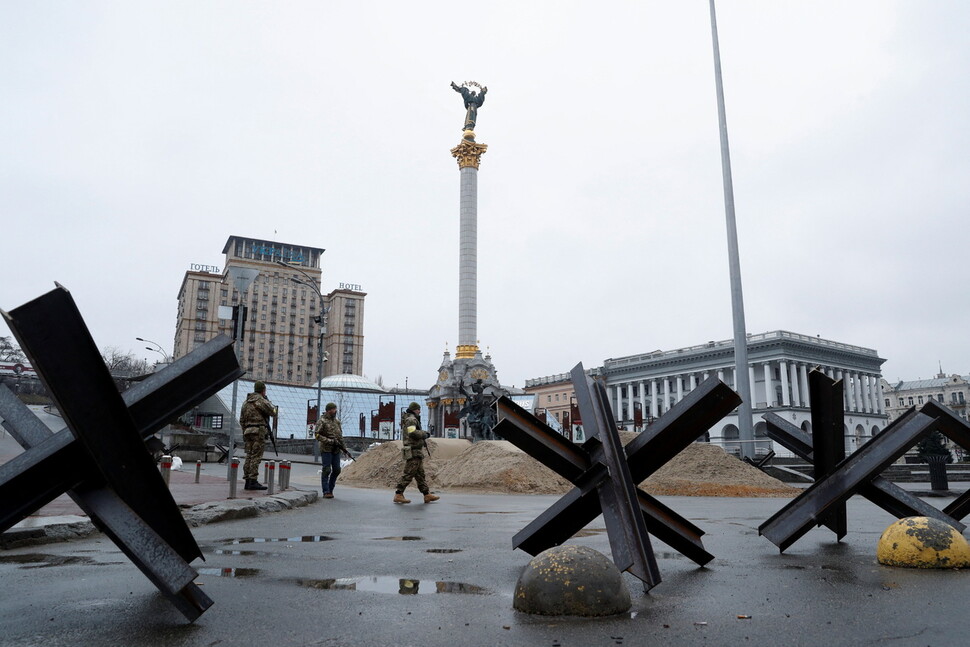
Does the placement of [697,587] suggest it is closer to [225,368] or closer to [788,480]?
[225,368]

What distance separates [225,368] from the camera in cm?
426

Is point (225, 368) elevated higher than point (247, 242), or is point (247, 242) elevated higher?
point (247, 242)

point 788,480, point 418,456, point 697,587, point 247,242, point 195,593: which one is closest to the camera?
point 195,593

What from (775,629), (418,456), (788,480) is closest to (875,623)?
(775,629)

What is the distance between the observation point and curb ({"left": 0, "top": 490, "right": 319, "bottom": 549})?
6.40 metres

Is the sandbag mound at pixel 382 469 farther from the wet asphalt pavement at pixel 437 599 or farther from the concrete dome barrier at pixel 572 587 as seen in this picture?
the concrete dome barrier at pixel 572 587

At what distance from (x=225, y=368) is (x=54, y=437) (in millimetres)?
1023

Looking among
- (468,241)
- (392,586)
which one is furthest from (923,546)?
(468,241)

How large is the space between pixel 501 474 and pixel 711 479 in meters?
6.67

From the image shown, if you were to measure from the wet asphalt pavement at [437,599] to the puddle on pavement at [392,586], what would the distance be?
0.01 m

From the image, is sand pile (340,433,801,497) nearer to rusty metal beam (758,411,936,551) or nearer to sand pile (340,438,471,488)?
sand pile (340,438,471,488)

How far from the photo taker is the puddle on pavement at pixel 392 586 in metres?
4.38

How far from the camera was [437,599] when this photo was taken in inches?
162

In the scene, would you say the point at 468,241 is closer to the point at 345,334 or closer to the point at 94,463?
the point at 94,463
